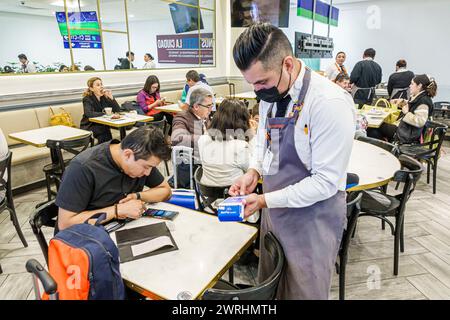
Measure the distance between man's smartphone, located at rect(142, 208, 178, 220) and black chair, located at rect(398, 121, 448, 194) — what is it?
3279 mm

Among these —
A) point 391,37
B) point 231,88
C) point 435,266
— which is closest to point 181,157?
point 435,266

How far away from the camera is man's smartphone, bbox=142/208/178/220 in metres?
1.66

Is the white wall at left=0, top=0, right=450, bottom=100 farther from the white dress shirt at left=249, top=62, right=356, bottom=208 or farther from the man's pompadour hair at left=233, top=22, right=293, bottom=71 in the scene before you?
the white dress shirt at left=249, top=62, right=356, bottom=208

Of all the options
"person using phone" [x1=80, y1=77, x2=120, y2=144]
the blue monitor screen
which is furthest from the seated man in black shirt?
the blue monitor screen

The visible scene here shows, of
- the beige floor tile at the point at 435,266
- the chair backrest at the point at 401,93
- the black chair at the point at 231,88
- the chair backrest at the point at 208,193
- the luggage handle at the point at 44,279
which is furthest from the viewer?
the black chair at the point at 231,88

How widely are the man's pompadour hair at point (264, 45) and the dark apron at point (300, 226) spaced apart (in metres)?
0.15

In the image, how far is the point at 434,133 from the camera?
3.82 metres

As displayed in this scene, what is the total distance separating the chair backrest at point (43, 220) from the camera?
1491 millimetres

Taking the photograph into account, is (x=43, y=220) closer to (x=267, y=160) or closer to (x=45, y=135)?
(x=267, y=160)

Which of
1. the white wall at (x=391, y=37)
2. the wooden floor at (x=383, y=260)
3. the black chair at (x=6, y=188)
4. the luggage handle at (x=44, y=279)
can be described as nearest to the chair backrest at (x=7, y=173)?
the black chair at (x=6, y=188)

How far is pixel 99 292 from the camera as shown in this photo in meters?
1.08

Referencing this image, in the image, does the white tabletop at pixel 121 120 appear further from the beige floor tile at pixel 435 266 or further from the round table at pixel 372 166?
the beige floor tile at pixel 435 266

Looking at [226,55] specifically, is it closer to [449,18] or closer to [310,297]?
[449,18]
